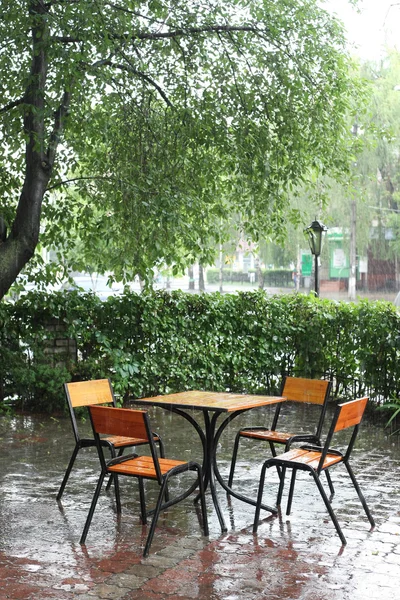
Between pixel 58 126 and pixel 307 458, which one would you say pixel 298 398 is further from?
pixel 58 126

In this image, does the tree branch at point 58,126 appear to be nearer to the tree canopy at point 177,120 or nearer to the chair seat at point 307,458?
the tree canopy at point 177,120

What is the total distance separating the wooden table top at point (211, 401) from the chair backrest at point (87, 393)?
631 millimetres

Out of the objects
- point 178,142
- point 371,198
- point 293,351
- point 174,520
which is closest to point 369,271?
point 371,198

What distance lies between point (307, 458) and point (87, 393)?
2186 millimetres

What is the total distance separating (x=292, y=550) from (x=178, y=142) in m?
6.88

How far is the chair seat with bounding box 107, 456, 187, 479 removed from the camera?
5.95m

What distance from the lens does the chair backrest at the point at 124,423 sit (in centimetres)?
577

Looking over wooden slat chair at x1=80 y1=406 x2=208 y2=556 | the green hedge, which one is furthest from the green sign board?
wooden slat chair at x1=80 y1=406 x2=208 y2=556

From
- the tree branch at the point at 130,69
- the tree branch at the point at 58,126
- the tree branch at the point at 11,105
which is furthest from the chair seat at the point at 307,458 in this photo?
the tree branch at the point at 11,105

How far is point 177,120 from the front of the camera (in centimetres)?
1112

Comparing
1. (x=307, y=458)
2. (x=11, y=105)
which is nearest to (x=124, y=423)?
(x=307, y=458)

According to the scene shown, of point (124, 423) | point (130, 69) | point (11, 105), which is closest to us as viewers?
point (124, 423)

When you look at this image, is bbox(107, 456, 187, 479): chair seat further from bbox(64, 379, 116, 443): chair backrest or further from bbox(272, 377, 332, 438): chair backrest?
bbox(272, 377, 332, 438): chair backrest

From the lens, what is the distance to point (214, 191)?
39.8 ft
